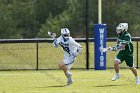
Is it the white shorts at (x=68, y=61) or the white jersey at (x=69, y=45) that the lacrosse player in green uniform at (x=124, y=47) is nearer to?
the white jersey at (x=69, y=45)

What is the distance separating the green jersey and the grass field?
34.6 inches

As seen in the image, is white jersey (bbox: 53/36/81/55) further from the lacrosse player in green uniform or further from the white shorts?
the lacrosse player in green uniform

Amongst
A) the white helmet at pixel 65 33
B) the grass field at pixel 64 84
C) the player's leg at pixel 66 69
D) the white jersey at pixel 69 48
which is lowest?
the grass field at pixel 64 84

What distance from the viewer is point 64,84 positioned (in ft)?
60.5

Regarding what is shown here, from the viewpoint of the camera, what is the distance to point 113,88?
17016mm

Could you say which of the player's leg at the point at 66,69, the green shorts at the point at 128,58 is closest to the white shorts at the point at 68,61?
the player's leg at the point at 66,69

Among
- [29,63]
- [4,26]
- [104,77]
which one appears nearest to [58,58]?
[29,63]

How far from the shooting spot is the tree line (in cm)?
3127

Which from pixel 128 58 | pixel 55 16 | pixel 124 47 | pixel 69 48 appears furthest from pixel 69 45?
pixel 55 16

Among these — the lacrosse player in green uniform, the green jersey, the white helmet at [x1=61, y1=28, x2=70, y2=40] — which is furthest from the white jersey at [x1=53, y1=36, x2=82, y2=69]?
the green jersey

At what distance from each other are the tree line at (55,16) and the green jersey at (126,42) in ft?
35.0

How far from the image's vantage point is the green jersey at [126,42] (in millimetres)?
18406

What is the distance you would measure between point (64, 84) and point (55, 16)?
17765 mm

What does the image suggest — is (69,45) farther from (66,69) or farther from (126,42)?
(126,42)
